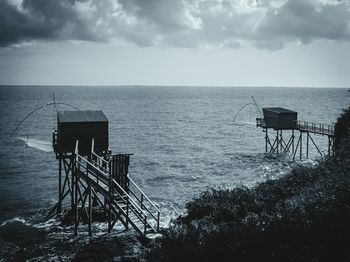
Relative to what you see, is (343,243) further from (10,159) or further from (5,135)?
(5,135)

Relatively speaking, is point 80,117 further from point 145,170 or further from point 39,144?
point 39,144

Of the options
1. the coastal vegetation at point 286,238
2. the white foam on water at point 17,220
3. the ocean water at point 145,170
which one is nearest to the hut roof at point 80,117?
the ocean water at point 145,170

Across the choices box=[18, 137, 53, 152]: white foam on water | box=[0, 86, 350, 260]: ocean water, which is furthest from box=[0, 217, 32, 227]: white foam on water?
box=[18, 137, 53, 152]: white foam on water

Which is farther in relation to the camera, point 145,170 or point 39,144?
point 39,144

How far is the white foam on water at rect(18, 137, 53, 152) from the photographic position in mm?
50594

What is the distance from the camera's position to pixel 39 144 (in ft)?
177

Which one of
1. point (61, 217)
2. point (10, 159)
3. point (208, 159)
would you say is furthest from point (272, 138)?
point (61, 217)

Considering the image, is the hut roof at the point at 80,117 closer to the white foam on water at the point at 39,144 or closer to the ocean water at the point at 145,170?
Result: the ocean water at the point at 145,170

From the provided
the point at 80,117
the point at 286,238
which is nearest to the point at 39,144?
the point at 80,117

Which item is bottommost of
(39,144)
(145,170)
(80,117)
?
(145,170)

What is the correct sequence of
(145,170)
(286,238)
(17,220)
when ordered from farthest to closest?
(145,170) < (17,220) < (286,238)

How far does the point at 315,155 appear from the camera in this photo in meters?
48.1

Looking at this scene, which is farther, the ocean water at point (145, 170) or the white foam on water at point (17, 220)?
the white foam on water at point (17, 220)

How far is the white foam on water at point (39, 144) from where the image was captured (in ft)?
166
